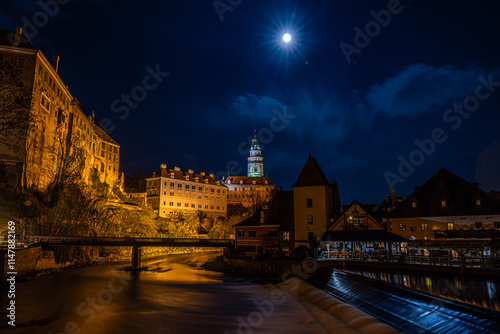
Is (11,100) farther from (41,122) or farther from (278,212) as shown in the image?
(278,212)

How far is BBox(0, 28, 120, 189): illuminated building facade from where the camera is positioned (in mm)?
47844

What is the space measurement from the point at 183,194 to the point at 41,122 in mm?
63689

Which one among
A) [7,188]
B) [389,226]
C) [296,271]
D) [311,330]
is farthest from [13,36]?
[389,226]

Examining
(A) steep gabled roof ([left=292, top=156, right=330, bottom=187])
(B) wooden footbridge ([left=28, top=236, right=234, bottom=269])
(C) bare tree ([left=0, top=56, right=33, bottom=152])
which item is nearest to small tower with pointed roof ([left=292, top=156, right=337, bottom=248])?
(A) steep gabled roof ([left=292, top=156, right=330, bottom=187])

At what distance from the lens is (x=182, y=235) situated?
301 feet

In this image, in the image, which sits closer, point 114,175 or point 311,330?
point 311,330

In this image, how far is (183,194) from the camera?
116 metres

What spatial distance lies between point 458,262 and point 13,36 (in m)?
61.1

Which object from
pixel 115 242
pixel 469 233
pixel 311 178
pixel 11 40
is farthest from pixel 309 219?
pixel 11 40

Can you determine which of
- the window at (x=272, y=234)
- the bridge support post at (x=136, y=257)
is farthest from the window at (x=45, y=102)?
the window at (x=272, y=234)

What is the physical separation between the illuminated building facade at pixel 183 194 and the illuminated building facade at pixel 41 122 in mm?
33419

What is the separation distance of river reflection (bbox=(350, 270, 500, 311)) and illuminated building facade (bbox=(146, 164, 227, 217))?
9174 cm

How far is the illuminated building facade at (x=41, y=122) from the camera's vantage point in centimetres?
4784

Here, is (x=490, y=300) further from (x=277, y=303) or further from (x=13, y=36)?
Result: (x=13, y=36)
